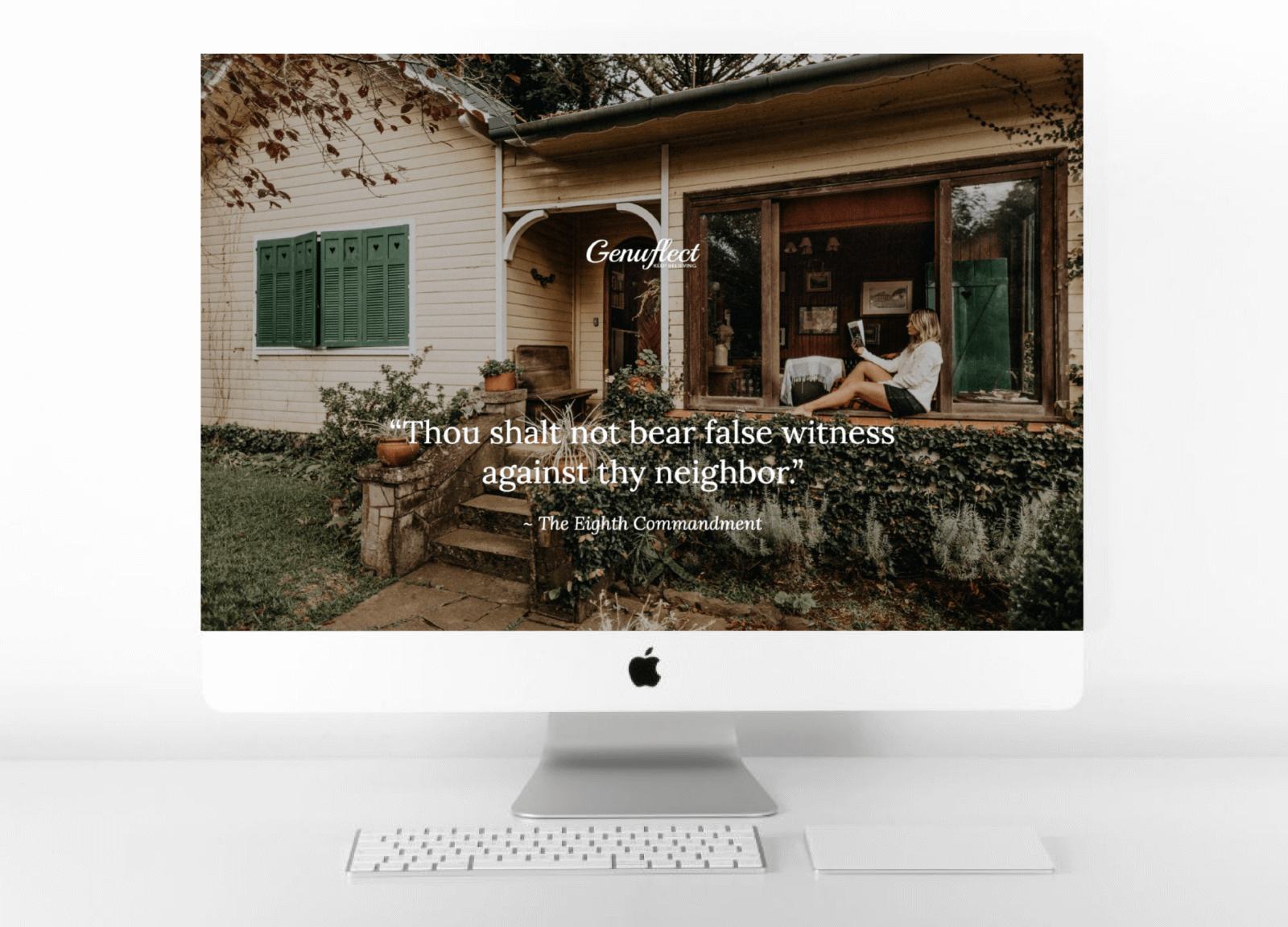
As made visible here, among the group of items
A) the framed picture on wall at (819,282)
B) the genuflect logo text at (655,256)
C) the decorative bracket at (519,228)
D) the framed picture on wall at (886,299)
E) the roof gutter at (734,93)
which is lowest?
the framed picture on wall at (886,299)

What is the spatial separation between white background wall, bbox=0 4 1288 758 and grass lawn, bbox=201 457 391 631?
47cm

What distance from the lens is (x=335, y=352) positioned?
160 cm

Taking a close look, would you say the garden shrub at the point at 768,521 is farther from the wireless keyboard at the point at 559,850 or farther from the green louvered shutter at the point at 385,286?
the green louvered shutter at the point at 385,286

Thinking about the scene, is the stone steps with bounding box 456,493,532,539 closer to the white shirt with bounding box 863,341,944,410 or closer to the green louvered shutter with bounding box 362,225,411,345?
the green louvered shutter with bounding box 362,225,411,345

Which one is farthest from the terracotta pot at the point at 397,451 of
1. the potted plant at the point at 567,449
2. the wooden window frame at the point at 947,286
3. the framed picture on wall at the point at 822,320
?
the framed picture on wall at the point at 822,320

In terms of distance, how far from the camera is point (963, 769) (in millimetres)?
1896

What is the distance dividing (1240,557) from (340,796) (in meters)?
2.12

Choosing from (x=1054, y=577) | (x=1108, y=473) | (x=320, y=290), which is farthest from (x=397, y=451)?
(x=1108, y=473)

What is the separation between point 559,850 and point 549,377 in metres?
0.80

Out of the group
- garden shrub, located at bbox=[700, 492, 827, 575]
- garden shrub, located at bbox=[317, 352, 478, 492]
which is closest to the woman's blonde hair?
garden shrub, located at bbox=[700, 492, 827, 575]

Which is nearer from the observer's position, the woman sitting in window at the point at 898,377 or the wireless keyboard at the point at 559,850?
the wireless keyboard at the point at 559,850

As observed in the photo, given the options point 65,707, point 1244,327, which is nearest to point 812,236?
point 1244,327

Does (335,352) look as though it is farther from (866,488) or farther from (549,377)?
(866,488)

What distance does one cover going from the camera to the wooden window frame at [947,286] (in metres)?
1.54
